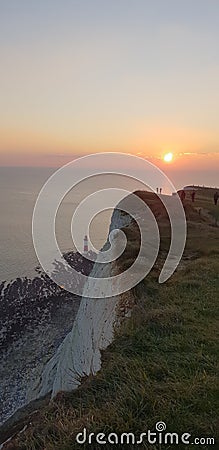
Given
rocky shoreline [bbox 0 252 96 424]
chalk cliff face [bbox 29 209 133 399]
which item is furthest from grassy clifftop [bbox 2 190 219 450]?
rocky shoreline [bbox 0 252 96 424]

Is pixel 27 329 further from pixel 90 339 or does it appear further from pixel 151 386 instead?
pixel 151 386

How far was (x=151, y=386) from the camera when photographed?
4590 mm

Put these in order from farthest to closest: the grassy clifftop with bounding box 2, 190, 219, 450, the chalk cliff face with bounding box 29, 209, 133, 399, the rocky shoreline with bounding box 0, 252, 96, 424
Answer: the rocky shoreline with bounding box 0, 252, 96, 424 → the chalk cliff face with bounding box 29, 209, 133, 399 → the grassy clifftop with bounding box 2, 190, 219, 450

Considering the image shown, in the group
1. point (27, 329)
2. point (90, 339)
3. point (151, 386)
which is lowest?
point (27, 329)

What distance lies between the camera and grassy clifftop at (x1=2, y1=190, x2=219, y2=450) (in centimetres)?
388

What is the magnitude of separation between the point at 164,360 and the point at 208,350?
72 cm

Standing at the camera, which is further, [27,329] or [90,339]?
[27,329]

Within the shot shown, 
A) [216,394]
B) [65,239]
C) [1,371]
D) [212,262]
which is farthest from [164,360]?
[65,239]

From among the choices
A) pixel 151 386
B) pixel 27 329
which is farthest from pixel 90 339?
pixel 27 329

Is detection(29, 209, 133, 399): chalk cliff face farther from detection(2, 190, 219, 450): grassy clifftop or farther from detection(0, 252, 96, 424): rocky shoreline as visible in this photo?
detection(0, 252, 96, 424): rocky shoreline

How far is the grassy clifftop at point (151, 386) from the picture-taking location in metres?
3.88

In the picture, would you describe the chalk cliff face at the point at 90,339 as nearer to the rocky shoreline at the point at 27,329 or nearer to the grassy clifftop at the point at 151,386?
the grassy clifftop at the point at 151,386

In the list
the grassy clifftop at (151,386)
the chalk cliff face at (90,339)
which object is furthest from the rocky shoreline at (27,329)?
the grassy clifftop at (151,386)

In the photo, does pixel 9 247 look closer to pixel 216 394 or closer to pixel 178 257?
pixel 178 257
